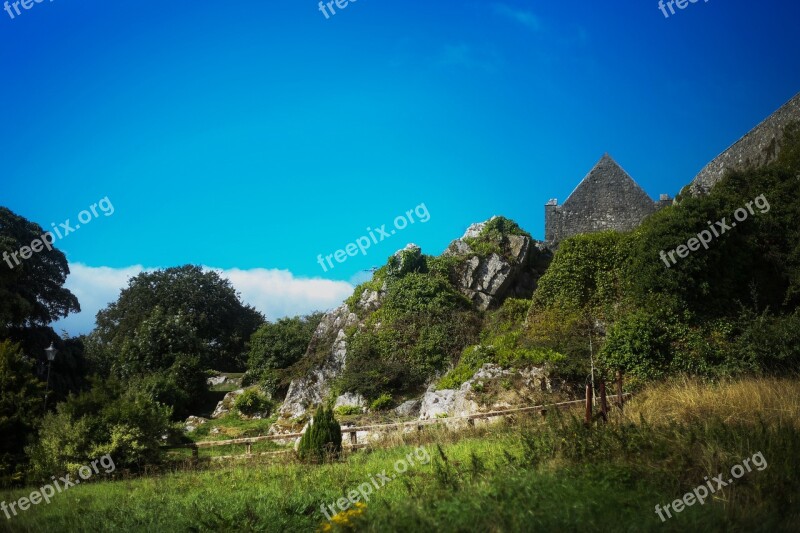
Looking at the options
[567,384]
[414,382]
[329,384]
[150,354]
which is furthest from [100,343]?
[567,384]

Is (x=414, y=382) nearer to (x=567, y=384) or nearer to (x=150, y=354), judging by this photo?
(x=567, y=384)

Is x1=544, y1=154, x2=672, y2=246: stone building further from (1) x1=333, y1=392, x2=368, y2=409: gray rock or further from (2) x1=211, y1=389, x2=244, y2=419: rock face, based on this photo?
(2) x1=211, y1=389, x2=244, y2=419: rock face

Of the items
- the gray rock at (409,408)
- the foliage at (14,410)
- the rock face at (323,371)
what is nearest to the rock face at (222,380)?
the rock face at (323,371)

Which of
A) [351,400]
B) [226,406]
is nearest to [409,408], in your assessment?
[351,400]

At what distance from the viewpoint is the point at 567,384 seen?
49.5 feet

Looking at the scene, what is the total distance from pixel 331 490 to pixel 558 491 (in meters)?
3.71

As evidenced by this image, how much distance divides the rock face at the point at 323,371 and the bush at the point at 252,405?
71.8 inches

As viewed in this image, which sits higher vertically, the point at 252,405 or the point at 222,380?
the point at 222,380

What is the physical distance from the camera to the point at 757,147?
61.5ft

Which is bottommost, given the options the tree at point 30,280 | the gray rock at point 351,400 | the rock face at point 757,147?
the gray rock at point 351,400

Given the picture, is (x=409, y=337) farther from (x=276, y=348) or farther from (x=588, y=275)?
(x=276, y=348)

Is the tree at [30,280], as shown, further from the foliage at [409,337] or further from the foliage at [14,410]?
the foliage at [409,337]

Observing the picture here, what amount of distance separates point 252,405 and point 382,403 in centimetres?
923

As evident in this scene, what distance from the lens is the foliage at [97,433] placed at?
12.4 metres
